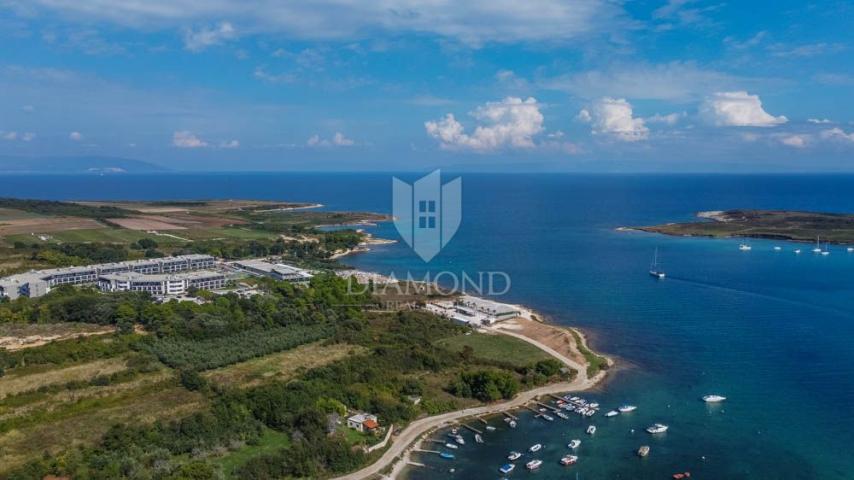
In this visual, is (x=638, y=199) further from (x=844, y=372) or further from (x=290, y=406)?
(x=290, y=406)

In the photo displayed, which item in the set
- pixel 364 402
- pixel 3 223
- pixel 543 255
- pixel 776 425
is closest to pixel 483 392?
pixel 364 402

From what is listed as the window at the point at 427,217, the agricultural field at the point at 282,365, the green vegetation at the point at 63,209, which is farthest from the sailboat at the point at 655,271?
the green vegetation at the point at 63,209

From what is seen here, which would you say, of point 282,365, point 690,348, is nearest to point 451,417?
point 282,365

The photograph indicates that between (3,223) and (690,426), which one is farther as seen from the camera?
(3,223)

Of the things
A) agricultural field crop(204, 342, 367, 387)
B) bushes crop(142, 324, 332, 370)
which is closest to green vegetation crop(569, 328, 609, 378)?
agricultural field crop(204, 342, 367, 387)

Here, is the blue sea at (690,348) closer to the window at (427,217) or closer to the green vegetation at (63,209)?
the window at (427,217)

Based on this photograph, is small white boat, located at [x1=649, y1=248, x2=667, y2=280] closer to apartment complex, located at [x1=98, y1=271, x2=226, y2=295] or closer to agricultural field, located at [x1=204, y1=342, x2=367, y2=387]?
agricultural field, located at [x1=204, y1=342, x2=367, y2=387]
